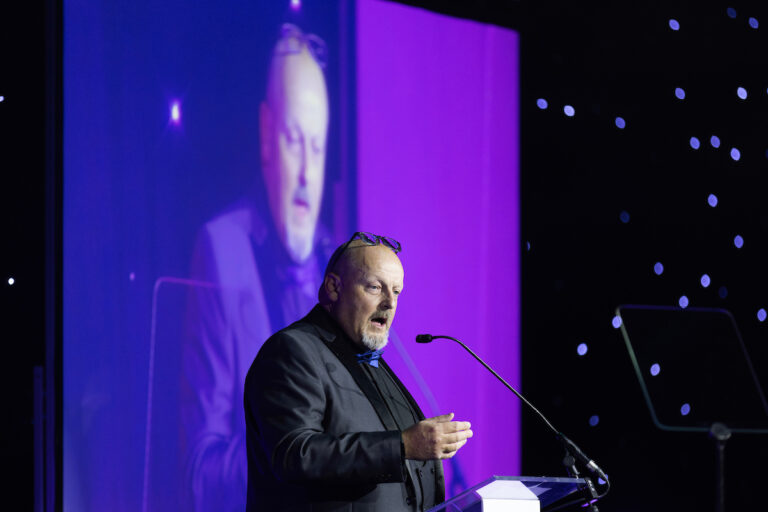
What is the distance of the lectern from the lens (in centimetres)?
180

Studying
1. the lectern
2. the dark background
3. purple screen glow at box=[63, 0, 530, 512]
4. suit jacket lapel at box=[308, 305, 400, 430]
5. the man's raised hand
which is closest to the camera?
the lectern

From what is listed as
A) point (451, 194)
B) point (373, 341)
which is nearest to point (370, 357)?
point (373, 341)

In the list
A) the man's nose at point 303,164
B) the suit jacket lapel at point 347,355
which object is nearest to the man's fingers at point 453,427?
the suit jacket lapel at point 347,355

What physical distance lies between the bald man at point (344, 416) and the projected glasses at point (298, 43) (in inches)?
37.3

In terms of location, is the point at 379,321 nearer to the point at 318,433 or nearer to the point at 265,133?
the point at 318,433

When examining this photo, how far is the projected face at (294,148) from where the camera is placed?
3145 mm

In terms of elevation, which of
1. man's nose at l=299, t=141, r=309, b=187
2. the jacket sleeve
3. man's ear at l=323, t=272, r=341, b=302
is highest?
man's nose at l=299, t=141, r=309, b=187
